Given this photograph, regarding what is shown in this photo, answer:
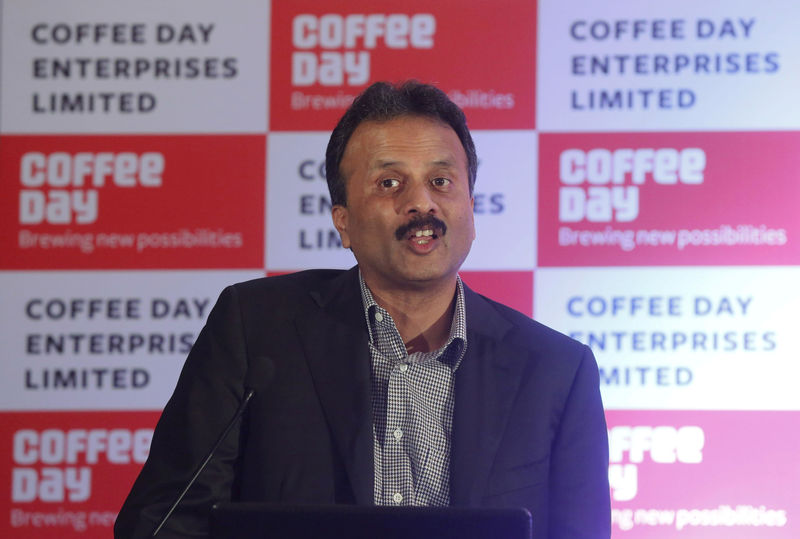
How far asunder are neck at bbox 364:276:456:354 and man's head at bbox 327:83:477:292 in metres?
0.02

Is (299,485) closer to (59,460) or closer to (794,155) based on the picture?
(59,460)

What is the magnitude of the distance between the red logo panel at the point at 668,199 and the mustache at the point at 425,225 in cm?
120

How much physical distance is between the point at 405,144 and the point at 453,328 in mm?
430

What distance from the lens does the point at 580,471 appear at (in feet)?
6.26

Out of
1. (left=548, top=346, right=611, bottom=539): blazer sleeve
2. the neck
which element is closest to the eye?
the neck

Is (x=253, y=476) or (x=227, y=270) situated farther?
(x=227, y=270)

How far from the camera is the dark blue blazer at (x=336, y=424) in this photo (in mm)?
1792

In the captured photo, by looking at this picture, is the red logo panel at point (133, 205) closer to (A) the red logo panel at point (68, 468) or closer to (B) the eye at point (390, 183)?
(A) the red logo panel at point (68, 468)

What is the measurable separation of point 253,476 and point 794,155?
7.21 ft

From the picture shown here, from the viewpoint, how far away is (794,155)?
3.09 metres

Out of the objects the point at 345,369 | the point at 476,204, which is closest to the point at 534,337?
the point at 345,369

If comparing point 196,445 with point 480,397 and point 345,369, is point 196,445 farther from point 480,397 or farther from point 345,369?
point 480,397

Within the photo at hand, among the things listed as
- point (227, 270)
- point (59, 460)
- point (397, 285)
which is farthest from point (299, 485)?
point (59, 460)

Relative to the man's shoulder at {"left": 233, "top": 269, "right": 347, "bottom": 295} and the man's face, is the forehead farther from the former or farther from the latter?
the man's shoulder at {"left": 233, "top": 269, "right": 347, "bottom": 295}
